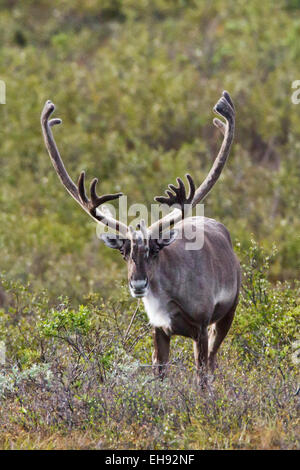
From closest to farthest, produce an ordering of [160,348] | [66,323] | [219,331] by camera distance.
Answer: [160,348] < [66,323] < [219,331]

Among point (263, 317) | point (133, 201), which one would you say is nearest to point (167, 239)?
point (263, 317)

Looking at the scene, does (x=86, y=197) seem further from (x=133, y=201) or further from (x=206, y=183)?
(x=133, y=201)

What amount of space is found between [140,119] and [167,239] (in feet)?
32.0

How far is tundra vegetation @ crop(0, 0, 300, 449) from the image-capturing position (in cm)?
512

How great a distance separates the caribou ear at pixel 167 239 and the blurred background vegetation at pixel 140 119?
3.74m

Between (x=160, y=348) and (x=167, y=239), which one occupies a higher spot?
(x=167, y=239)

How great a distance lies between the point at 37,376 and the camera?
555 centimetres

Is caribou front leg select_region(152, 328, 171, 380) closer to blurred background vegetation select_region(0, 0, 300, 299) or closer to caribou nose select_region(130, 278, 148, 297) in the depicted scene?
caribou nose select_region(130, 278, 148, 297)

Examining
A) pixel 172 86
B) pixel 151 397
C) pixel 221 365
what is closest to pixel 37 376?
pixel 151 397

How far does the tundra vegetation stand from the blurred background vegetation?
0.12ft

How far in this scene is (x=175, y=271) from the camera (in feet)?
18.2

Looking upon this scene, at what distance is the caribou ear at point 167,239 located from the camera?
5.43m

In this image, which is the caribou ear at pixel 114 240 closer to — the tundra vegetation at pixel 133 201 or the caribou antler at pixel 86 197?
the caribou antler at pixel 86 197

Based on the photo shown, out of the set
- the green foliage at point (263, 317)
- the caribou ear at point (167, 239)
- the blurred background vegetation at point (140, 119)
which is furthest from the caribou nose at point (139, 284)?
the blurred background vegetation at point (140, 119)
